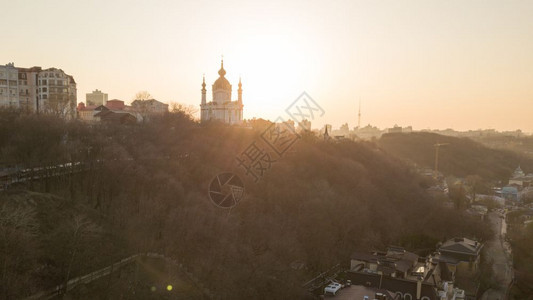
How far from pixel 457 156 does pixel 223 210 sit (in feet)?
152

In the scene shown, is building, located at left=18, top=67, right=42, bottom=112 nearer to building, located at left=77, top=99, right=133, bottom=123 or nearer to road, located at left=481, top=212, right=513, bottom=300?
building, located at left=77, top=99, right=133, bottom=123

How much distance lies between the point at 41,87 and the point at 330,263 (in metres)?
16.6

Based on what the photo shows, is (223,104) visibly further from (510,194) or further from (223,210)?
(510,194)

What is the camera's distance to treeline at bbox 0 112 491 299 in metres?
12.0

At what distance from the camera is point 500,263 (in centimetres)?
1972

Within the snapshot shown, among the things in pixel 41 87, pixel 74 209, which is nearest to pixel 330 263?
pixel 74 209

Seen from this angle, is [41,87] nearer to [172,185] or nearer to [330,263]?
[172,185]

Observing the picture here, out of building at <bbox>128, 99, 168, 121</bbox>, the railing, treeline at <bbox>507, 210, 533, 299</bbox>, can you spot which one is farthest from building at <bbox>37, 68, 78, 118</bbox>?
treeline at <bbox>507, 210, 533, 299</bbox>

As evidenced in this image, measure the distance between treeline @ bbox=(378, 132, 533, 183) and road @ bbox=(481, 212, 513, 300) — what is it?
78.7 ft

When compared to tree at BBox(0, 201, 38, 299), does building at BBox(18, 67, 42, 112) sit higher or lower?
higher

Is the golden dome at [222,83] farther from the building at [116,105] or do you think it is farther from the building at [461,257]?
the building at [461,257]

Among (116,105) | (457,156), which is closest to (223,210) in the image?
(116,105)

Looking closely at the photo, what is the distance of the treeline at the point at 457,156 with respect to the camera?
51.2m

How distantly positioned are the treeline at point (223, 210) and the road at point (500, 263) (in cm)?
109
